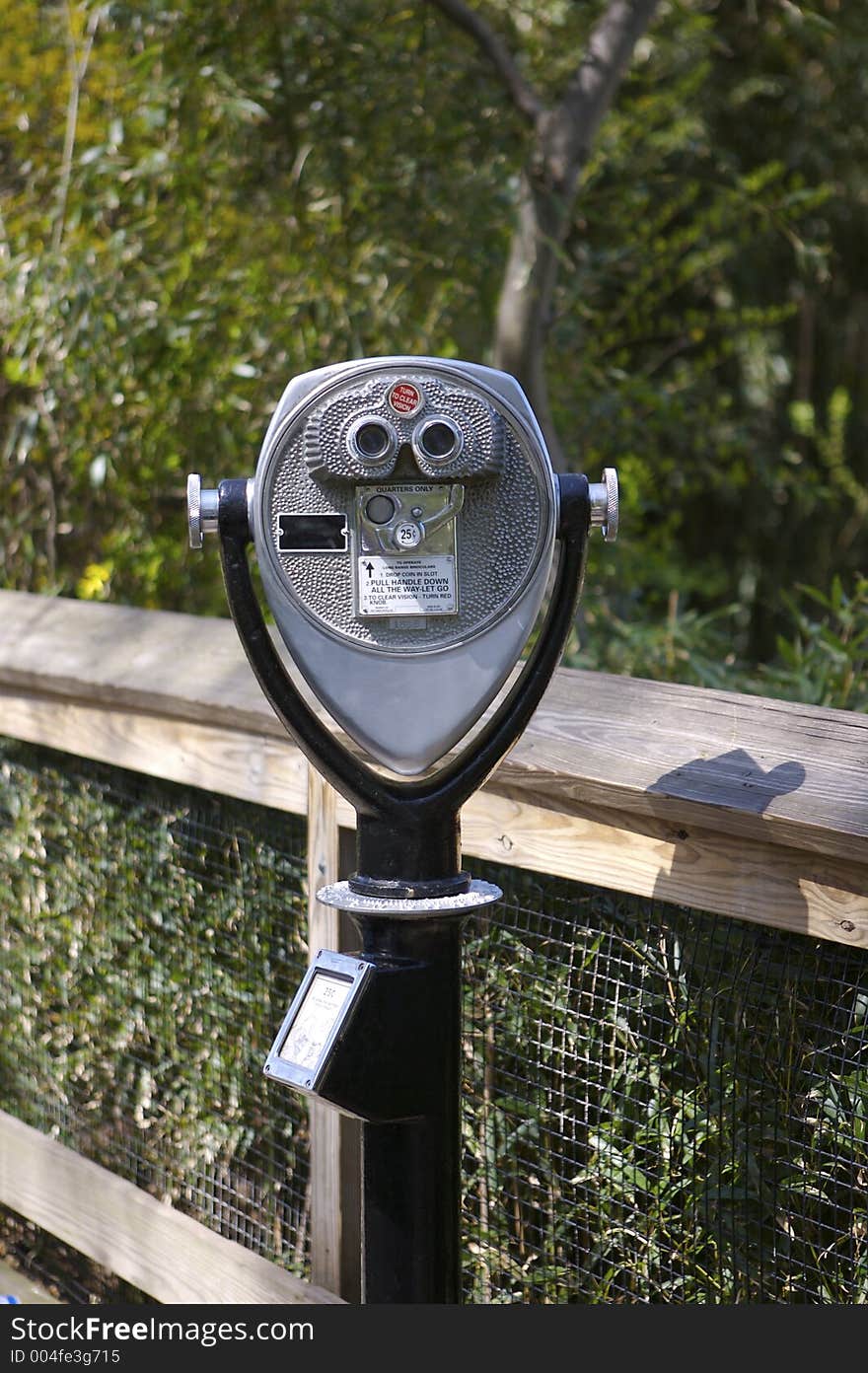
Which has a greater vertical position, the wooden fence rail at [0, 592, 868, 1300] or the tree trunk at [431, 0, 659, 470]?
the tree trunk at [431, 0, 659, 470]

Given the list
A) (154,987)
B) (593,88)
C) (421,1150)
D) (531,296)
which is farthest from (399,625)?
(593,88)

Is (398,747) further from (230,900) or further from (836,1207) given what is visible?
(230,900)

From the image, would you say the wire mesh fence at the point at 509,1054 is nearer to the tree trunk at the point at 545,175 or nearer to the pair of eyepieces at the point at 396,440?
the pair of eyepieces at the point at 396,440

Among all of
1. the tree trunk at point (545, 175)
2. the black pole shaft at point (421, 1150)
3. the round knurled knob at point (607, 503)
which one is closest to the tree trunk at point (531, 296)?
the tree trunk at point (545, 175)

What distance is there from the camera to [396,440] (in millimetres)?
1395

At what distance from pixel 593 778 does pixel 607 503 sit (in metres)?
0.32

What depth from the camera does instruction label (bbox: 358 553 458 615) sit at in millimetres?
1427

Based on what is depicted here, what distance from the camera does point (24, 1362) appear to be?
1.70 meters

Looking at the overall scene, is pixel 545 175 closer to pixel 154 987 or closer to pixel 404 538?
pixel 154 987

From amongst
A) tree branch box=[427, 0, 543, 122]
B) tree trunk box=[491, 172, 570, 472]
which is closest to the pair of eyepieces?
tree trunk box=[491, 172, 570, 472]

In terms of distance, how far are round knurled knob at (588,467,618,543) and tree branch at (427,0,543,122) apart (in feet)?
8.28

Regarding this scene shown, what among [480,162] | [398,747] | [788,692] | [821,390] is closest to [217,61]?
[480,162]

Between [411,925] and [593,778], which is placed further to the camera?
[593,778]

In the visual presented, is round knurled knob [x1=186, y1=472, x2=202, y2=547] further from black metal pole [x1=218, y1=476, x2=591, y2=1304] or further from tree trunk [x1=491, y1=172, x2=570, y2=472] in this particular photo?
tree trunk [x1=491, y1=172, x2=570, y2=472]
